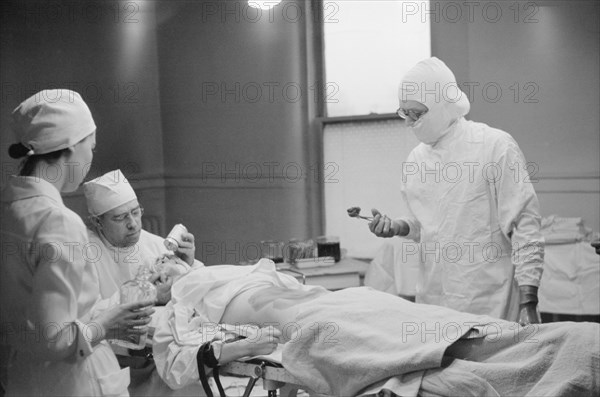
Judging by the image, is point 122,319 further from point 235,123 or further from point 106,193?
point 235,123

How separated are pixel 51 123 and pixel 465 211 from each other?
1469 millimetres

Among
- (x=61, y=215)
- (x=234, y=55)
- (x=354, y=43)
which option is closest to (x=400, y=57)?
(x=354, y=43)

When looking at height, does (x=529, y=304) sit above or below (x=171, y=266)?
below

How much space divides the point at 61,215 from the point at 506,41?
3.48m

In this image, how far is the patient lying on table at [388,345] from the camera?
1.61 meters

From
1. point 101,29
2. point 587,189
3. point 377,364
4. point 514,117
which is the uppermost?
point 101,29

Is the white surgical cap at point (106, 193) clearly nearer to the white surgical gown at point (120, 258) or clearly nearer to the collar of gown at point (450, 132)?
the white surgical gown at point (120, 258)

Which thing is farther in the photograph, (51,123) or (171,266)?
(171,266)

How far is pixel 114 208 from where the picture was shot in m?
2.30

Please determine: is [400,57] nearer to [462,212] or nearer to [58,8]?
[462,212]

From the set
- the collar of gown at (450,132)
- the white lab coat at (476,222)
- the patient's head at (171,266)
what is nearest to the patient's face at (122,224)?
the patient's head at (171,266)

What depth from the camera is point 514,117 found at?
415 centimetres

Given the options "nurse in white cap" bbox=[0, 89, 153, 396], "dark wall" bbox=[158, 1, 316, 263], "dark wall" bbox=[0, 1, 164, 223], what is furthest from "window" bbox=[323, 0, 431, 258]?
"nurse in white cap" bbox=[0, 89, 153, 396]

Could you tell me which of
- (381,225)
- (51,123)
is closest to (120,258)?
(381,225)
